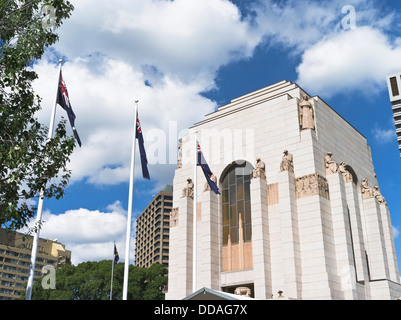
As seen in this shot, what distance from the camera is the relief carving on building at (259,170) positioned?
40312 millimetres

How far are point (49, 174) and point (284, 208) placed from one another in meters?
24.3

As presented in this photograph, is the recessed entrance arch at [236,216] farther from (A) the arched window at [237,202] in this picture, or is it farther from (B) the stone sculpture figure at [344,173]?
(B) the stone sculpture figure at [344,173]

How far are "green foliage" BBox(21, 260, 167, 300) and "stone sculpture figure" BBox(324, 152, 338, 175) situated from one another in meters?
43.5

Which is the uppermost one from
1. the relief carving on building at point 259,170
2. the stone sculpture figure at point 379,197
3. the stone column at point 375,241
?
the relief carving on building at point 259,170

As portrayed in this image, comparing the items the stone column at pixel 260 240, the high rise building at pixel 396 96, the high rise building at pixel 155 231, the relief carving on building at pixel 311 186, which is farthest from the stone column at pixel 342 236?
the high rise building at pixel 155 231

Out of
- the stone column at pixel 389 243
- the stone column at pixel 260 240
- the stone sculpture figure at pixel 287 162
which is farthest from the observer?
the stone column at pixel 389 243

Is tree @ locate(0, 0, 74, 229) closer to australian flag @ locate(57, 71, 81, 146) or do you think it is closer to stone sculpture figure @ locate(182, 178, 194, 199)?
australian flag @ locate(57, 71, 81, 146)

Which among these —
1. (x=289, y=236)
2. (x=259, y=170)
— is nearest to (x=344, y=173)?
(x=259, y=170)

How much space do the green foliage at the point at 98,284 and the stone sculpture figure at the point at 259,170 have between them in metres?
40.2

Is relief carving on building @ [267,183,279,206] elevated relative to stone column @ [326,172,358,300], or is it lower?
elevated

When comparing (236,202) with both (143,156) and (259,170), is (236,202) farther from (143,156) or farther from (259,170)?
(143,156)

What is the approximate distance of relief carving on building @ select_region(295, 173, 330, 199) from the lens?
124ft

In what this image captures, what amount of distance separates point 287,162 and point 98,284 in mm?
45056

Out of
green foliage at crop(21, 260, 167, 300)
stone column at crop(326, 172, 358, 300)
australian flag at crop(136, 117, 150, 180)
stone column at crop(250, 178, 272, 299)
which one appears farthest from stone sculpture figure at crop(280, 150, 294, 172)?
green foliage at crop(21, 260, 167, 300)
